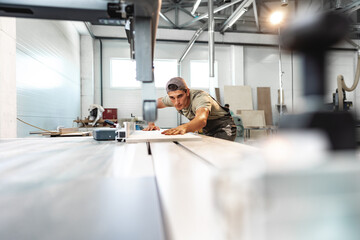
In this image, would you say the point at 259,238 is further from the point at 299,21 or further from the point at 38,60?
the point at 38,60

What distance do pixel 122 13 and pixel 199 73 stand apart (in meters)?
6.38

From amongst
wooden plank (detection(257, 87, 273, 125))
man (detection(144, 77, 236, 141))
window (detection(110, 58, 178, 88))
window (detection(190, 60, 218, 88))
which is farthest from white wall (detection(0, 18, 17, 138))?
wooden plank (detection(257, 87, 273, 125))

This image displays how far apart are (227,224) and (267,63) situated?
7.90 meters

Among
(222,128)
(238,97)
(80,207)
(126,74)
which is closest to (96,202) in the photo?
(80,207)

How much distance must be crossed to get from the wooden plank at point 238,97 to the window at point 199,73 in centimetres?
75

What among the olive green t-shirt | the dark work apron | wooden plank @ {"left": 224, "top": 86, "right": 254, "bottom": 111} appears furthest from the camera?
wooden plank @ {"left": 224, "top": 86, "right": 254, "bottom": 111}

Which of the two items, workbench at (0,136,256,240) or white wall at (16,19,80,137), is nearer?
workbench at (0,136,256,240)

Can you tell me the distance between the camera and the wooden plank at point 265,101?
6.71 meters

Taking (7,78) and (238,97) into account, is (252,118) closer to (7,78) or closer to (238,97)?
(238,97)

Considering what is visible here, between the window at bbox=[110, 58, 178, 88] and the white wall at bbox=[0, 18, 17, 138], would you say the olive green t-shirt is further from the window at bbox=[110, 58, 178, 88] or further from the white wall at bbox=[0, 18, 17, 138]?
the window at bbox=[110, 58, 178, 88]

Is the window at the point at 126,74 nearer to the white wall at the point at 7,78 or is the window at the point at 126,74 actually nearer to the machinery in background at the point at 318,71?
the white wall at the point at 7,78

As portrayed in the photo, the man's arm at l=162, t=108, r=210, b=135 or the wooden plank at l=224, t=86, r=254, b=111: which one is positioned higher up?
the wooden plank at l=224, t=86, r=254, b=111

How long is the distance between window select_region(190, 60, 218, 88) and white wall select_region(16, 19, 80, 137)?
3.48 m

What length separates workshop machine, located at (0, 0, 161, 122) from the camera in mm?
603
